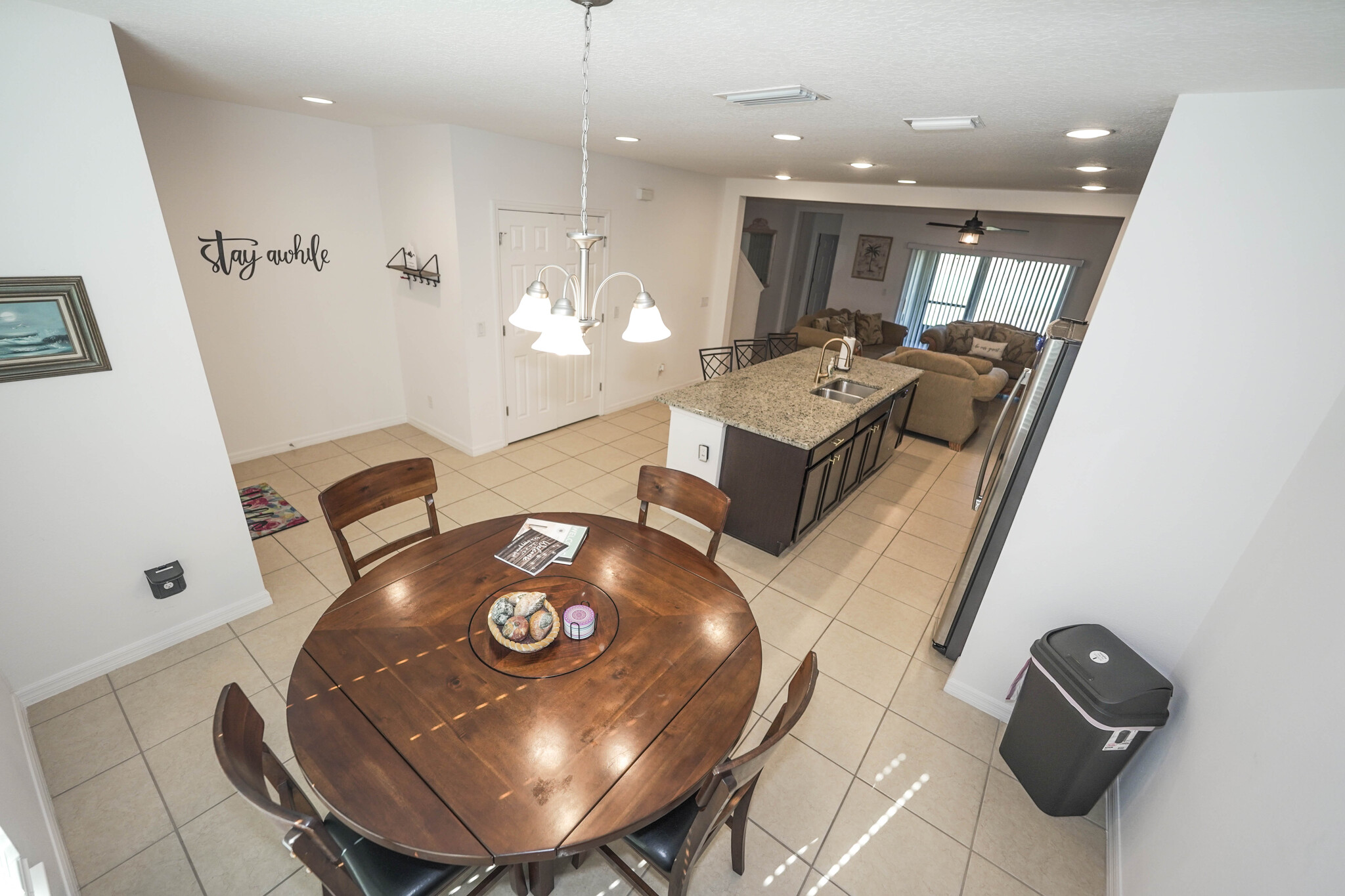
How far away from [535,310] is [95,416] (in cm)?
194

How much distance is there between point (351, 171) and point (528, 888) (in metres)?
4.82

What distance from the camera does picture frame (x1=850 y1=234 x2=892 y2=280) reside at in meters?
9.78

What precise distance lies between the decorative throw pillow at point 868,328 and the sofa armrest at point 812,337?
1398 millimetres

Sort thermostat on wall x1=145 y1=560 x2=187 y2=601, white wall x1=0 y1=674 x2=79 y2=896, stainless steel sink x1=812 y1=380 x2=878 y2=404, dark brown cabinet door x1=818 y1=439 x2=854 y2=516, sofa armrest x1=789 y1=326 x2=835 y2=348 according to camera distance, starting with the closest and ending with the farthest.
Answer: white wall x1=0 y1=674 x2=79 y2=896
thermostat on wall x1=145 y1=560 x2=187 y2=601
dark brown cabinet door x1=818 y1=439 x2=854 y2=516
stainless steel sink x1=812 y1=380 x2=878 y2=404
sofa armrest x1=789 y1=326 x2=835 y2=348

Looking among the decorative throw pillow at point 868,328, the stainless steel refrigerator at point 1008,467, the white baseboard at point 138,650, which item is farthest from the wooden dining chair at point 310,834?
the decorative throw pillow at point 868,328

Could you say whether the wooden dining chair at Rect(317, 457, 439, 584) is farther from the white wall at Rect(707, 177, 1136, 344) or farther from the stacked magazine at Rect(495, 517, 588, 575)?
the white wall at Rect(707, 177, 1136, 344)

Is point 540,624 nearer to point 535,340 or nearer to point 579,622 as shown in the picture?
point 579,622

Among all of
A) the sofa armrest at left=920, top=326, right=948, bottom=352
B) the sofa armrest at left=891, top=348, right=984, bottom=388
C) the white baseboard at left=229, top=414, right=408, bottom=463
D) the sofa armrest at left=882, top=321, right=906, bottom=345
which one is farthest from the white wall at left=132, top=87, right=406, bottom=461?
the sofa armrest at left=882, top=321, right=906, bottom=345

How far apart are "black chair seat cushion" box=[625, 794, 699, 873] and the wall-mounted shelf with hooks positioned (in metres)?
3.98

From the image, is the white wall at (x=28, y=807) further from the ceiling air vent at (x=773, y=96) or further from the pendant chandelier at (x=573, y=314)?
the ceiling air vent at (x=773, y=96)

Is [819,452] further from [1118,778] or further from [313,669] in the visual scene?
[313,669]

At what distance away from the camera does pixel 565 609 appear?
1.77m

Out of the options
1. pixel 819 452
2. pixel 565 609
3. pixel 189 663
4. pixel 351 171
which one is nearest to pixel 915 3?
pixel 565 609

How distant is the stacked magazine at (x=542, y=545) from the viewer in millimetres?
2039
